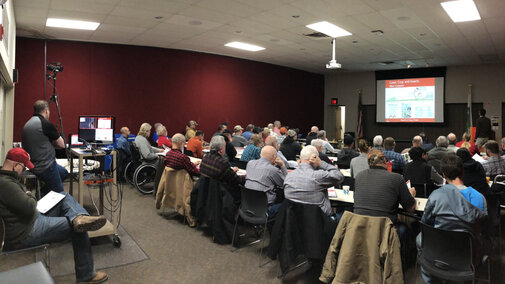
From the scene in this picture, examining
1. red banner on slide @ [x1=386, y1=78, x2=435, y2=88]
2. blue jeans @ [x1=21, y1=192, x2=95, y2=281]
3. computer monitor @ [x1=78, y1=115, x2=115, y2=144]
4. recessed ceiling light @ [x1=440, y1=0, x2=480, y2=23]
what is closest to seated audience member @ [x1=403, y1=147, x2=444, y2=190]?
recessed ceiling light @ [x1=440, y1=0, x2=480, y2=23]

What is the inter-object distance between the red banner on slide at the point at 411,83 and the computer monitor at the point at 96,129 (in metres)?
11.0

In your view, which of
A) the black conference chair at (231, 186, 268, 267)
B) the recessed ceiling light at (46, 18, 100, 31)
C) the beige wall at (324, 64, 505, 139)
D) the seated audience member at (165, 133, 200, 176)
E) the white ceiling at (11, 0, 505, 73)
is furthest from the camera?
the beige wall at (324, 64, 505, 139)

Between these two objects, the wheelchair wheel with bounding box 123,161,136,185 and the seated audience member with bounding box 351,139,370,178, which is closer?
the seated audience member with bounding box 351,139,370,178

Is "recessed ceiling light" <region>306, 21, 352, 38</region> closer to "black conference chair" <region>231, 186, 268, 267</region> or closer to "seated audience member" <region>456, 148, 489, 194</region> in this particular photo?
"seated audience member" <region>456, 148, 489, 194</region>

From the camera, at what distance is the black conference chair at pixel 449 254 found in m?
2.49

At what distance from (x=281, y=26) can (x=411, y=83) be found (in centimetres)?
770

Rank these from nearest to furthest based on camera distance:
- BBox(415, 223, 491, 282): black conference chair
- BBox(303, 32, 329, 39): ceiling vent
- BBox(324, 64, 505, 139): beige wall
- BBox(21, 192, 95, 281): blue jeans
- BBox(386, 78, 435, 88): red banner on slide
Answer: BBox(415, 223, 491, 282): black conference chair
BBox(21, 192, 95, 281): blue jeans
BBox(303, 32, 329, 39): ceiling vent
BBox(324, 64, 505, 139): beige wall
BBox(386, 78, 435, 88): red banner on slide

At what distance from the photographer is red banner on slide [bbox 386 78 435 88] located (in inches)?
511

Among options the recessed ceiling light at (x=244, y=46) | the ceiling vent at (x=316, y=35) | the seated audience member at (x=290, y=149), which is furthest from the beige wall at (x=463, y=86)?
the seated audience member at (x=290, y=149)

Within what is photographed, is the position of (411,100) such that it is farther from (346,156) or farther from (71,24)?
(71,24)

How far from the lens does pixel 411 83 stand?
13.3 meters

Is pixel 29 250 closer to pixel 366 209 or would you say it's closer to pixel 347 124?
pixel 366 209

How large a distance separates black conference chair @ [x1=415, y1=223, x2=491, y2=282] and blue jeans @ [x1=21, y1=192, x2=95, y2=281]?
277 centimetres

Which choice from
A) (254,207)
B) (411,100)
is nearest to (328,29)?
(254,207)
